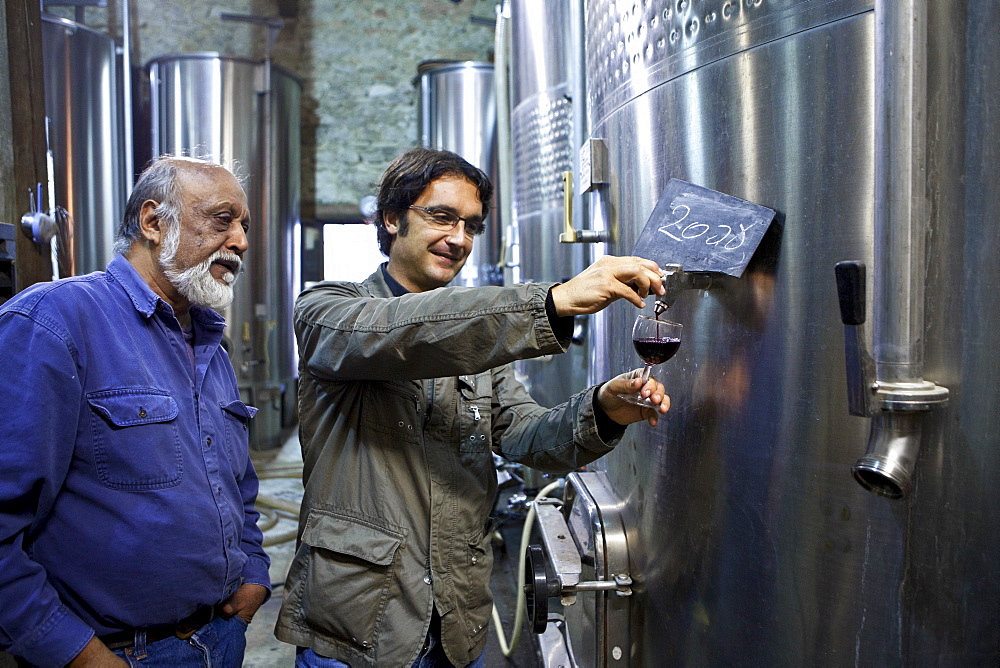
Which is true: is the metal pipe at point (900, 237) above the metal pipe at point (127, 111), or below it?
below

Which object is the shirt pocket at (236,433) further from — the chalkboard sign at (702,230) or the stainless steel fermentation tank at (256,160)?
the stainless steel fermentation tank at (256,160)

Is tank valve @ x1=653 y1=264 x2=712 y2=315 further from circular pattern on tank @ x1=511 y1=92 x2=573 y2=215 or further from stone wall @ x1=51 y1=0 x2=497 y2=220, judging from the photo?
stone wall @ x1=51 y1=0 x2=497 y2=220

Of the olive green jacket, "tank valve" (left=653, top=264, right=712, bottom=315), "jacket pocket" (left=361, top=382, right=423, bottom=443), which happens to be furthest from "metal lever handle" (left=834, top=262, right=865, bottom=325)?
"jacket pocket" (left=361, top=382, right=423, bottom=443)

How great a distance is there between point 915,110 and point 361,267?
7.14 m

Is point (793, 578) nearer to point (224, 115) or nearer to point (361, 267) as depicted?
point (224, 115)

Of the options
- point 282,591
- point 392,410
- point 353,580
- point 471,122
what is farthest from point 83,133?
point 353,580

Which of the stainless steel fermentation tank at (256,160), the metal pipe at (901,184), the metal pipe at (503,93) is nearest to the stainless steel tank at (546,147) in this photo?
the metal pipe at (503,93)

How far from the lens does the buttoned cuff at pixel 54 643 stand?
1.21 m

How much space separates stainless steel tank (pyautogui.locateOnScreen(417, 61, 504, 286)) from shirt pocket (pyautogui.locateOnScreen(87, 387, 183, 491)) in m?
4.31

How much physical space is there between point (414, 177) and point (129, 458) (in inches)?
31.5

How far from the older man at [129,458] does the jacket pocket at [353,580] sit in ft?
0.72

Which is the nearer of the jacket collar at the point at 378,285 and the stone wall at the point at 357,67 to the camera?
the jacket collar at the point at 378,285

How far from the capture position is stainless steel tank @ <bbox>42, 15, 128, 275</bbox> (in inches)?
201

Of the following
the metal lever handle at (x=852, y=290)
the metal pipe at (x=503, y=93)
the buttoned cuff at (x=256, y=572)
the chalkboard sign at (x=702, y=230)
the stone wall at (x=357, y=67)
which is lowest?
the buttoned cuff at (x=256, y=572)
